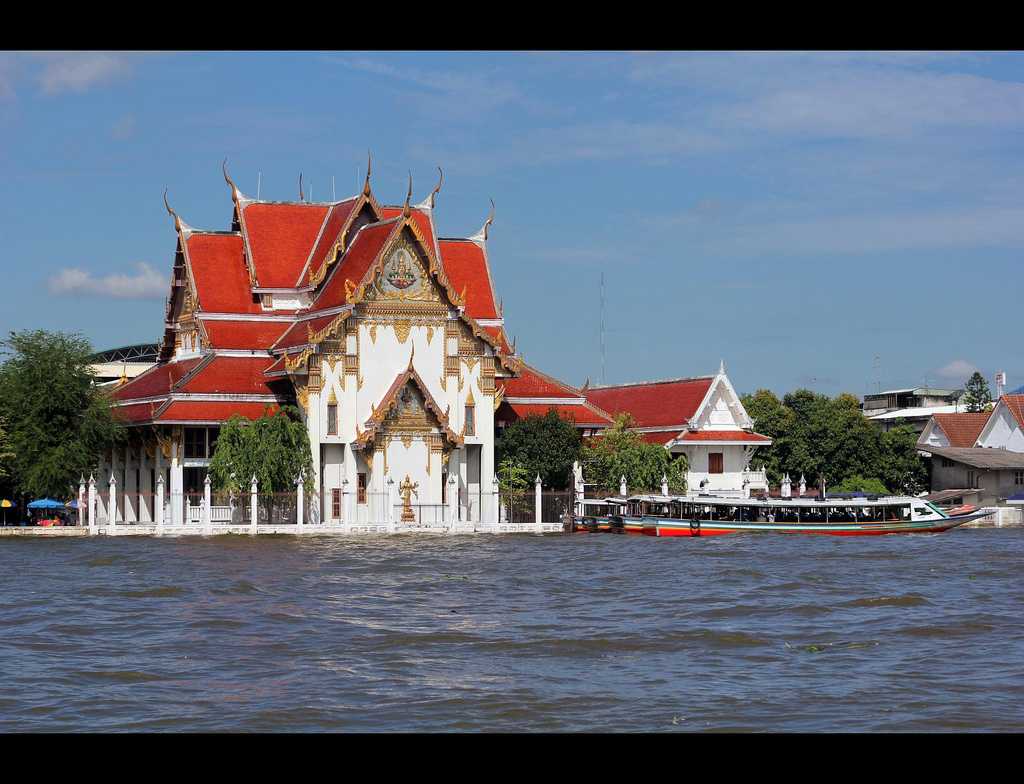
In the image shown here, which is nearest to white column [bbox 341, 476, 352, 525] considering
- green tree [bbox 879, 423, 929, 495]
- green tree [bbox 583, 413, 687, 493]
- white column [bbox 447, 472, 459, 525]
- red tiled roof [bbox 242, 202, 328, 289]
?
white column [bbox 447, 472, 459, 525]

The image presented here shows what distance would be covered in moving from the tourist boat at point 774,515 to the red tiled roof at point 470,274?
1018 cm

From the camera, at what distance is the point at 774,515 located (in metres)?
47.7

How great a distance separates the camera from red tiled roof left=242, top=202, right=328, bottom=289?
165 feet

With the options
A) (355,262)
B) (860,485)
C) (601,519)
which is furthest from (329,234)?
(860,485)

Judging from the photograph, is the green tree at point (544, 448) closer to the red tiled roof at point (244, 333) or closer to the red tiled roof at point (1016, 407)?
the red tiled roof at point (244, 333)

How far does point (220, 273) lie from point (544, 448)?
528 inches

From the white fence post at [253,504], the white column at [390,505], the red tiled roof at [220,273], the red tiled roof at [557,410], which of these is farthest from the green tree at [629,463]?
the red tiled roof at [220,273]

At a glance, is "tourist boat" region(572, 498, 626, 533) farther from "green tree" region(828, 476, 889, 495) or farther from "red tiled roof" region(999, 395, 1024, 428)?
"red tiled roof" region(999, 395, 1024, 428)

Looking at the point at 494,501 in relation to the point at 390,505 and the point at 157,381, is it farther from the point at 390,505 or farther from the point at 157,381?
the point at 157,381

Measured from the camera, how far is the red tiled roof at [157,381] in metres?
47.4

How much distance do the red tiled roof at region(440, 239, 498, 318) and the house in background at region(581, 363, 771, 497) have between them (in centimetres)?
805

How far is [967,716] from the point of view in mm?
13500
